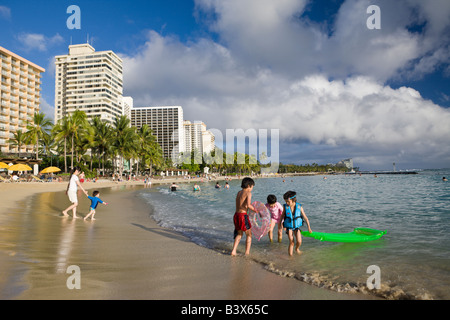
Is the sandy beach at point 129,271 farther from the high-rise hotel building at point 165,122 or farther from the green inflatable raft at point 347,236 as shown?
the high-rise hotel building at point 165,122

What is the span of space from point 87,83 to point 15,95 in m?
41.2

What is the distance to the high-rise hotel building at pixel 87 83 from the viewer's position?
367ft

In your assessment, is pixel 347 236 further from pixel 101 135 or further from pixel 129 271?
pixel 101 135

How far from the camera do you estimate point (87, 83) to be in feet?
374

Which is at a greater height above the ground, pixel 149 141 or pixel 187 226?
pixel 149 141

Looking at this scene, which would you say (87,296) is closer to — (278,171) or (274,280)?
(274,280)

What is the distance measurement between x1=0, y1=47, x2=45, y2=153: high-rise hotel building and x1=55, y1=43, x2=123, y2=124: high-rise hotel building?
28264 millimetres

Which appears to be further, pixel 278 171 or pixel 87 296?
pixel 278 171

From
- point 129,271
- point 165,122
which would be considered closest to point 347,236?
point 129,271

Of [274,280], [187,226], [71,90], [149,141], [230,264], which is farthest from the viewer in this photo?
[71,90]

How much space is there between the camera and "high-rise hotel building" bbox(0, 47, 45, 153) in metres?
70.3
